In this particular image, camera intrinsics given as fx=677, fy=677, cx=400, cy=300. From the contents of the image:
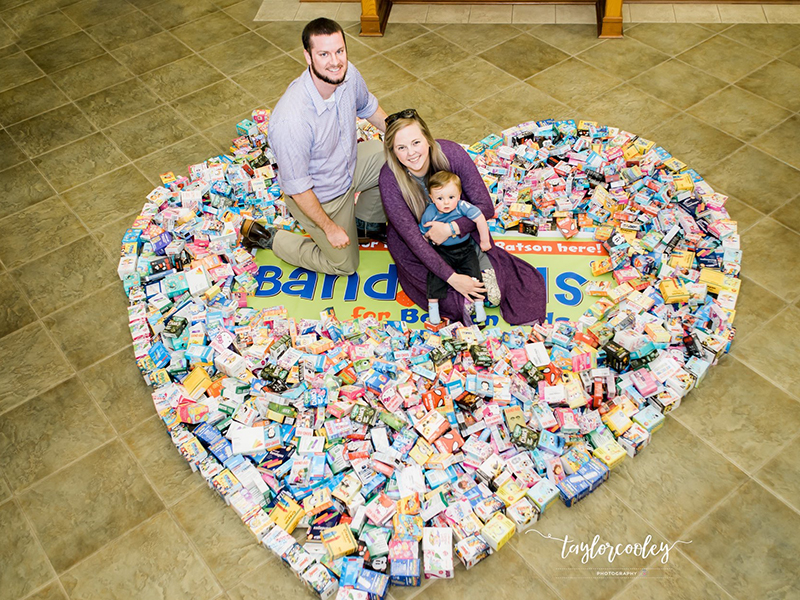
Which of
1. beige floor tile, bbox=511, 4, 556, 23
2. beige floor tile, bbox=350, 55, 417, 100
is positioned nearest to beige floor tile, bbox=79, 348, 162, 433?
beige floor tile, bbox=350, 55, 417, 100

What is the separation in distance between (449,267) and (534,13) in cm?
338

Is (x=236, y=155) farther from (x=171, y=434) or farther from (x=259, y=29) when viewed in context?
(x=171, y=434)

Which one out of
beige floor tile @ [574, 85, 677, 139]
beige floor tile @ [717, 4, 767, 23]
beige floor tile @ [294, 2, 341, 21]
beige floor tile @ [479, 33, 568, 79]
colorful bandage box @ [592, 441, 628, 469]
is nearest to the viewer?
colorful bandage box @ [592, 441, 628, 469]

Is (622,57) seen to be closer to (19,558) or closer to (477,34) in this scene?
(477,34)

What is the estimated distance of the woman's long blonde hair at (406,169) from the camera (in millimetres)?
3084

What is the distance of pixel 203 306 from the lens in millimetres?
3490

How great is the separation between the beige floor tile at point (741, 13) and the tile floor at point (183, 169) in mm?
49

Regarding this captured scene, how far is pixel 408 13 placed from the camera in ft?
18.8

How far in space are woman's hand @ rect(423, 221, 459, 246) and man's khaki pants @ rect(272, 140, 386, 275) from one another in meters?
0.51

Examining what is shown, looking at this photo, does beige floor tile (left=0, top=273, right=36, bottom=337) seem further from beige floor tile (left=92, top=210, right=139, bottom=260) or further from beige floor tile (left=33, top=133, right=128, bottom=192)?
beige floor tile (left=33, top=133, right=128, bottom=192)

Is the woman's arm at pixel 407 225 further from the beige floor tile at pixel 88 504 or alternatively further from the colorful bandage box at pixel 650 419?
the beige floor tile at pixel 88 504

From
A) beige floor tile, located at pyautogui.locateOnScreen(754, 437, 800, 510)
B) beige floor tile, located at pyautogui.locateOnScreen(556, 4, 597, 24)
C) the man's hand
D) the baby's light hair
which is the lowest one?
beige floor tile, located at pyautogui.locateOnScreen(754, 437, 800, 510)

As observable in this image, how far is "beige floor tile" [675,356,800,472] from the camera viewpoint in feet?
9.23

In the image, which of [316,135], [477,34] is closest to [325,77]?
[316,135]
